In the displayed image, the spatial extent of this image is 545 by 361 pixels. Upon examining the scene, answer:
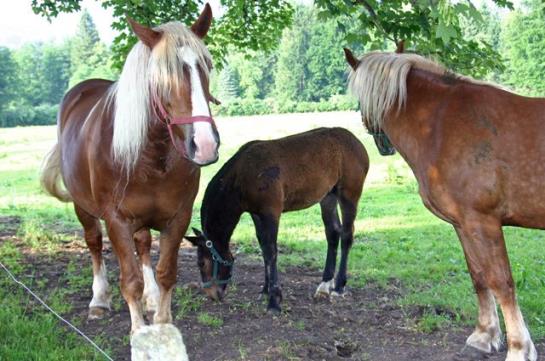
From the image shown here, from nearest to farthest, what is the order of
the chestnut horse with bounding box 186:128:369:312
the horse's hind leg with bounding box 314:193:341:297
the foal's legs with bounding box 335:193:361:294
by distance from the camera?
the chestnut horse with bounding box 186:128:369:312 → the horse's hind leg with bounding box 314:193:341:297 → the foal's legs with bounding box 335:193:361:294

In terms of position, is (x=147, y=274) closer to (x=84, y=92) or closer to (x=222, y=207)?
(x=222, y=207)

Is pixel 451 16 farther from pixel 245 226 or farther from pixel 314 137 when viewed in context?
pixel 245 226

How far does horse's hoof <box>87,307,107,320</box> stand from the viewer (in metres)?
5.27

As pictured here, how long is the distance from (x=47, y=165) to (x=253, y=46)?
353cm

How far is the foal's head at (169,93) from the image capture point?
3.58m

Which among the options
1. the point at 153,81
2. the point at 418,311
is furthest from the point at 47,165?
the point at 418,311

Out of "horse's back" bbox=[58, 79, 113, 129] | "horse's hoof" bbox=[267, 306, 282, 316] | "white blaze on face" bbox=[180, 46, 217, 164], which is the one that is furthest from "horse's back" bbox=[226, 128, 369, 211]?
"white blaze on face" bbox=[180, 46, 217, 164]

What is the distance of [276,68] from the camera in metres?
75.4

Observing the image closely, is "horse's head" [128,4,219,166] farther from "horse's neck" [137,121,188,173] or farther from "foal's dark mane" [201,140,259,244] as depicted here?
"foal's dark mane" [201,140,259,244]

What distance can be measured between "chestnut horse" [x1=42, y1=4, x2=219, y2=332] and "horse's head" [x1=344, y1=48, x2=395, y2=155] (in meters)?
1.23

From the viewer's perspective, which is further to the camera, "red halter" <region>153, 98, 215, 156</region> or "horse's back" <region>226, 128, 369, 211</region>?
"horse's back" <region>226, 128, 369, 211</region>

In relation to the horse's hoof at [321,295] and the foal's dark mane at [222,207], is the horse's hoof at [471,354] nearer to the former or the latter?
the horse's hoof at [321,295]

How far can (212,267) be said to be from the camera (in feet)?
19.6

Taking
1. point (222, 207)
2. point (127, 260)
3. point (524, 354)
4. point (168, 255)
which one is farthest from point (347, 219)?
point (127, 260)
